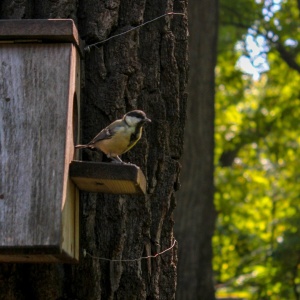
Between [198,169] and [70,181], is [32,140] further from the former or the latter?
[198,169]

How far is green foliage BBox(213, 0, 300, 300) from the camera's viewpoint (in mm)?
12026

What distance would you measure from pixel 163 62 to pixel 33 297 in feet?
4.74

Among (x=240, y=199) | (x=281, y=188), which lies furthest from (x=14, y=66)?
(x=281, y=188)

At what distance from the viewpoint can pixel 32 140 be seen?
3.65 m

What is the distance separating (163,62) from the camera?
458cm

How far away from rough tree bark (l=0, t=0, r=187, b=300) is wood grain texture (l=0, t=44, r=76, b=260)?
0.49m

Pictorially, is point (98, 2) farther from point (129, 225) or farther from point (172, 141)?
point (129, 225)

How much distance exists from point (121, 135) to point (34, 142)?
1.62 feet

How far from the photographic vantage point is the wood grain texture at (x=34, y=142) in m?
3.48

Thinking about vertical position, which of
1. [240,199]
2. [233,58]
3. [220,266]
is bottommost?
[220,266]

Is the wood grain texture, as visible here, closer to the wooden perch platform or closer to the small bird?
the wooden perch platform

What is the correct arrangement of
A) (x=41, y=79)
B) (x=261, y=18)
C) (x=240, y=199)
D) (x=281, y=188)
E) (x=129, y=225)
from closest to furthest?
(x=41, y=79)
(x=129, y=225)
(x=261, y=18)
(x=240, y=199)
(x=281, y=188)

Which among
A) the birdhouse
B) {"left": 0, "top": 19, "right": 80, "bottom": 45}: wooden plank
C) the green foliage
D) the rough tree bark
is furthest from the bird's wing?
the green foliage

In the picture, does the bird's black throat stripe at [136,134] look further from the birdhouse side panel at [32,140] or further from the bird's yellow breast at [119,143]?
the birdhouse side panel at [32,140]
